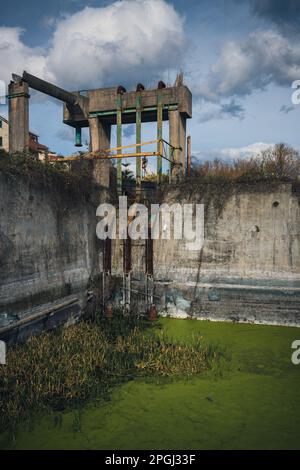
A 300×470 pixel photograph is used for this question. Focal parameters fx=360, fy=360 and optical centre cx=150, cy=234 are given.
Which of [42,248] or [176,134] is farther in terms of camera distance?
[176,134]

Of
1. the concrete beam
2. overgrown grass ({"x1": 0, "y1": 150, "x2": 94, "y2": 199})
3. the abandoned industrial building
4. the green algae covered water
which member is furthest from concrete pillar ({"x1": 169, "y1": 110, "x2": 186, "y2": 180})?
the green algae covered water

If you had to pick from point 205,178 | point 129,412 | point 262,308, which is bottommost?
point 129,412

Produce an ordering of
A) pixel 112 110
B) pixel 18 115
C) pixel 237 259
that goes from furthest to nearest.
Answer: pixel 112 110 < pixel 18 115 < pixel 237 259

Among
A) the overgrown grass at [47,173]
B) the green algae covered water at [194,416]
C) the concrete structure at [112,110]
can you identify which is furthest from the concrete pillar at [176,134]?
the green algae covered water at [194,416]

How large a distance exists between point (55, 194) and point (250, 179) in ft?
15.8

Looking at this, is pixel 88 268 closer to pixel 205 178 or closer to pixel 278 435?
pixel 205 178

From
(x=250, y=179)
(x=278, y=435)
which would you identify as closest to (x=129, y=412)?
(x=278, y=435)

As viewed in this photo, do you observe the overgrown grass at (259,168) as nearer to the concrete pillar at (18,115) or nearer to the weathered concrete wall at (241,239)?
the weathered concrete wall at (241,239)

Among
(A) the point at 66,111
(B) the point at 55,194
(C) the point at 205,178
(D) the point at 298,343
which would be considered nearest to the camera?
(D) the point at 298,343

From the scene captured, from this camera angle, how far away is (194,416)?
460 cm

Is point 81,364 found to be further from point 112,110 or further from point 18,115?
point 112,110

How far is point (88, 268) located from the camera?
9.05 m

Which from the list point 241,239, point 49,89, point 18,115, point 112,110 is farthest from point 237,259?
point 49,89

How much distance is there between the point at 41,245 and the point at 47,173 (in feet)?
5.07
